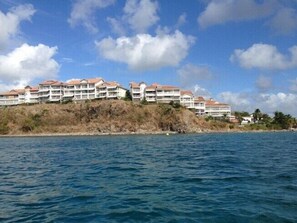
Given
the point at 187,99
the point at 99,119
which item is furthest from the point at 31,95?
the point at 187,99

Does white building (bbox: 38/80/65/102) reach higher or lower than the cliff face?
higher

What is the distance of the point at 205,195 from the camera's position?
18.4m

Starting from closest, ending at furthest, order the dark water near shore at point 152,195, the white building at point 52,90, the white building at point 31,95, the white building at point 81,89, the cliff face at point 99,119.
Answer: the dark water near shore at point 152,195 → the cliff face at point 99,119 → the white building at point 81,89 → the white building at point 52,90 → the white building at point 31,95

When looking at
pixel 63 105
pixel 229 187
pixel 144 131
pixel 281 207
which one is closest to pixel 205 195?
pixel 229 187

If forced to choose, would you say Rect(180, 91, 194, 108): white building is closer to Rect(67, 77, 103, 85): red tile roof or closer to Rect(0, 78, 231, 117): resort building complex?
Rect(0, 78, 231, 117): resort building complex

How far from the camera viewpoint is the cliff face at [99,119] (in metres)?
166

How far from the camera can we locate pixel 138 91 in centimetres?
18538

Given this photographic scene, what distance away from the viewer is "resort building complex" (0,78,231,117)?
184 metres

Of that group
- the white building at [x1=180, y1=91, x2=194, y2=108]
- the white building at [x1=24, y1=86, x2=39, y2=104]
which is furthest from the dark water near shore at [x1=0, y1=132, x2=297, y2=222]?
the white building at [x1=24, y1=86, x2=39, y2=104]

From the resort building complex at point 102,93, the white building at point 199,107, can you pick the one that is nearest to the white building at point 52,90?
the resort building complex at point 102,93

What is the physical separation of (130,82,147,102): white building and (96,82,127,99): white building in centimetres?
729

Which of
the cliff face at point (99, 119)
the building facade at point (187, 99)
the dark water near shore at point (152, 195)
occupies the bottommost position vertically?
the dark water near shore at point (152, 195)

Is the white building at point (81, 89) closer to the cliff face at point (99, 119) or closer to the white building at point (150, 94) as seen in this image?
the cliff face at point (99, 119)

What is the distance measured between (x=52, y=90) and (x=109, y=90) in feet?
108
